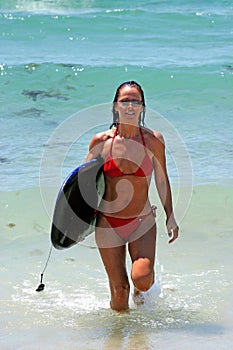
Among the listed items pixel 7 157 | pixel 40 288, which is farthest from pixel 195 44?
pixel 40 288

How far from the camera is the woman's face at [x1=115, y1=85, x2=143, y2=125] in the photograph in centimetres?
490

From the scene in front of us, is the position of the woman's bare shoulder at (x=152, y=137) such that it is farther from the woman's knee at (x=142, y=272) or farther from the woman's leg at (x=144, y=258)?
the woman's knee at (x=142, y=272)

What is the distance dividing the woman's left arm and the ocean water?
0.43 m

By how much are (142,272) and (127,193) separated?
507mm

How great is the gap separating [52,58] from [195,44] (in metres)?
3.17

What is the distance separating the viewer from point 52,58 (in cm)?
1534

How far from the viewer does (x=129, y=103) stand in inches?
193

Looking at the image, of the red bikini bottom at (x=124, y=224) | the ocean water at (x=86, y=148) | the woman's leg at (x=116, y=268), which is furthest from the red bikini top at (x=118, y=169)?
the ocean water at (x=86, y=148)

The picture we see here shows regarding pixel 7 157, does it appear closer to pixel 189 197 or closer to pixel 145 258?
pixel 189 197

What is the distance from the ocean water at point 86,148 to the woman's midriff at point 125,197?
566mm

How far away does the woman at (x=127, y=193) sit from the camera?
4965 millimetres

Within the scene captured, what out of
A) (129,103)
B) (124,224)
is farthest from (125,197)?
(129,103)

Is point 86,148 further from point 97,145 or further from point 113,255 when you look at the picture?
point 113,255

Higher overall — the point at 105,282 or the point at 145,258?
the point at 145,258
